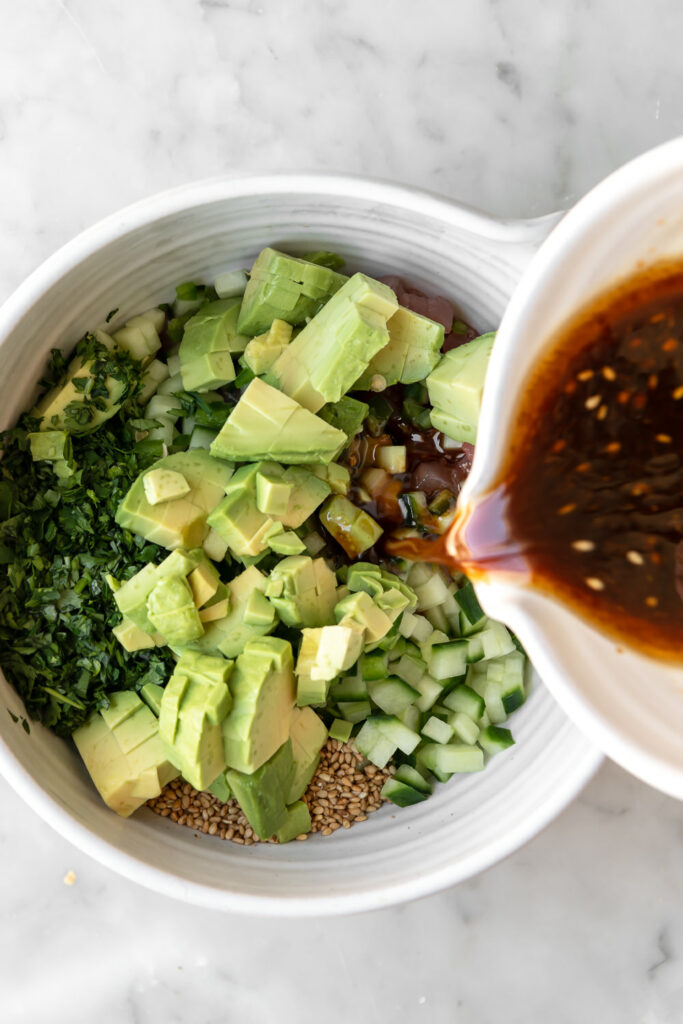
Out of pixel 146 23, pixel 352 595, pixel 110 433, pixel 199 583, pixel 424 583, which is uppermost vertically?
pixel 146 23

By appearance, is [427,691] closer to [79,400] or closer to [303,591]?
[303,591]

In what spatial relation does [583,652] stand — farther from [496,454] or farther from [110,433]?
[110,433]

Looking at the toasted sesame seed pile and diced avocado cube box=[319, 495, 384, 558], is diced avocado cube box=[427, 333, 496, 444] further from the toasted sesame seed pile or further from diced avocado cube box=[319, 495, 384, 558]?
the toasted sesame seed pile

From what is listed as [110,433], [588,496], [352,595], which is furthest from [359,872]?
[110,433]

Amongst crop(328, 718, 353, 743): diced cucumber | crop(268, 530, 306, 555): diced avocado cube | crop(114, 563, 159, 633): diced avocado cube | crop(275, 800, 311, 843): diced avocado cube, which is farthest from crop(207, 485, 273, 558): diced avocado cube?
crop(275, 800, 311, 843): diced avocado cube

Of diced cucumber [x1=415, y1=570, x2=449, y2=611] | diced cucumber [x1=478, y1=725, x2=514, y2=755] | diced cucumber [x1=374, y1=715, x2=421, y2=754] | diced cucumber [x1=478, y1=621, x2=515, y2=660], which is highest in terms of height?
diced cucumber [x1=415, y1=570, x2=449, y2=611]
